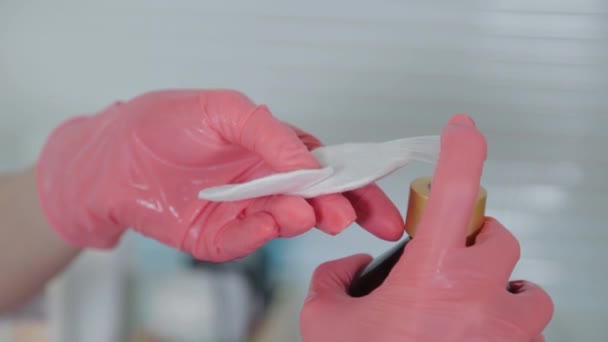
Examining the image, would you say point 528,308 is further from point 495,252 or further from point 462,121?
point 462,121

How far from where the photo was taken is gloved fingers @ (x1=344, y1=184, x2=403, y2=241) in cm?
65

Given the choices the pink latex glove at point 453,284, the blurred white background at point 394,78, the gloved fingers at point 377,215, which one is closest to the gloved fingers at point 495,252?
the pink latex glove at point 453,284

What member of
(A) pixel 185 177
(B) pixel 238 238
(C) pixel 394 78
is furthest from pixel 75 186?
(C) pixel 394 78

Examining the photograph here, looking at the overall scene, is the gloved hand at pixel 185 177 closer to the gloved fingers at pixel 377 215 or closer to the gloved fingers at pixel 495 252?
the gloved fingers at pixel 377 215

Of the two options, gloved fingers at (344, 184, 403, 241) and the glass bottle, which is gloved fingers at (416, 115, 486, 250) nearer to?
the glass bottle

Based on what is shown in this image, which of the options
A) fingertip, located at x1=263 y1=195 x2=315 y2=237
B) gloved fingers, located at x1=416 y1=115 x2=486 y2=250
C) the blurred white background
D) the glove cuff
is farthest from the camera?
the blurred white background

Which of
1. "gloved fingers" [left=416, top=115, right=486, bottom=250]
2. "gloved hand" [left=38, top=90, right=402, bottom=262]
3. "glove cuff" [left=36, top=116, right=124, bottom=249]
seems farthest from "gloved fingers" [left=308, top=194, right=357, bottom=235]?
"glove cuff" [left=36, top=116, right=124, bottom=249]

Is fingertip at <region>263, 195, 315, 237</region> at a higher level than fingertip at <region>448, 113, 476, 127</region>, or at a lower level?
lower

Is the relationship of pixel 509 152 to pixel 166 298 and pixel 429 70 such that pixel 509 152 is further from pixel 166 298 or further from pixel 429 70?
pixel 166 298

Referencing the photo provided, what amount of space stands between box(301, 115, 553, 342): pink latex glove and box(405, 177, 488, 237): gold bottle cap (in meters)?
0.02

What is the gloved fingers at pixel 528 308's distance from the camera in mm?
526

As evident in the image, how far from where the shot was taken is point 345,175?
58cm

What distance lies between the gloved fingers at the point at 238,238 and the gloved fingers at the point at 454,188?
0.17 metres

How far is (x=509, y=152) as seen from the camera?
3.20ft
